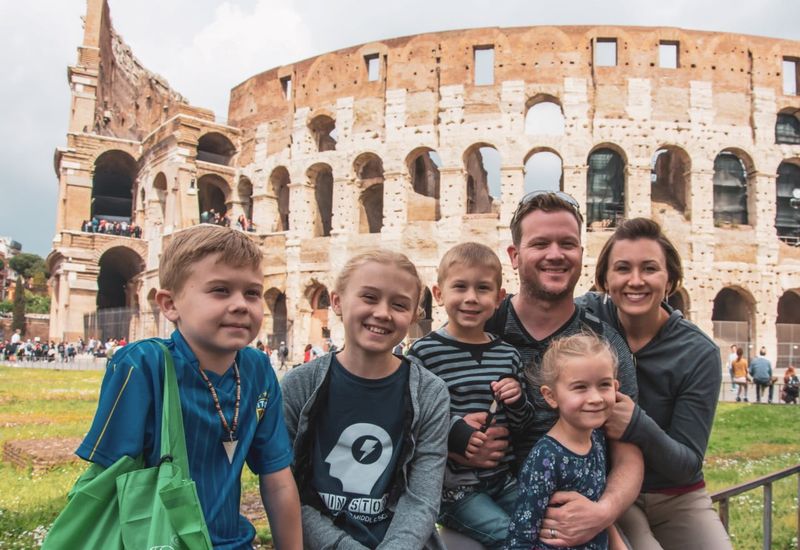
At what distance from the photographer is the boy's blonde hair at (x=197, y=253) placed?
7.08 ft

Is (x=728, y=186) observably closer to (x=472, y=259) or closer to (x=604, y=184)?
(x=604, y=184)

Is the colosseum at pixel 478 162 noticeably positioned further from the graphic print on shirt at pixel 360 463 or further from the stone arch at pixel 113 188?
the graphic print on shirt at pixel 360 463

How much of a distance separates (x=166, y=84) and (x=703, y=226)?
3279cm

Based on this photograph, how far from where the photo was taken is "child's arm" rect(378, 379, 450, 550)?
2.32m

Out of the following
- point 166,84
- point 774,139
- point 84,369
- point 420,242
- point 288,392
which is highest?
point 166,84

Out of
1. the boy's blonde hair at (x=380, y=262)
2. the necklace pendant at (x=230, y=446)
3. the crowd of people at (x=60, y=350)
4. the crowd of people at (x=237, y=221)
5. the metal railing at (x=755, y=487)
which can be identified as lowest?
the crowd of people at (x=60, y=350)

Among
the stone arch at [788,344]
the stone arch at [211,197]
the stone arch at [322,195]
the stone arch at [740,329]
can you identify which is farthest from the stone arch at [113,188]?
the stone arch at [788,344]

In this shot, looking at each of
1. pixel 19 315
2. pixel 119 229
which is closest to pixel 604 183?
pixel 119 229

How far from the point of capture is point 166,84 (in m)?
39.1

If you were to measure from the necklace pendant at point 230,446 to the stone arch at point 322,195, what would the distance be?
23079mm

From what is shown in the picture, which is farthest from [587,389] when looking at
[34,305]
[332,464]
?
[34,305]

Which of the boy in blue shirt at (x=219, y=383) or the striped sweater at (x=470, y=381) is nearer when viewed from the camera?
the boy in blue shirt at (x=219, y=383)

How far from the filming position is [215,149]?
29297mm

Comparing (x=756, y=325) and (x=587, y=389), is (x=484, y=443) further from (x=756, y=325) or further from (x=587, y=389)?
(x=756, y=325)
